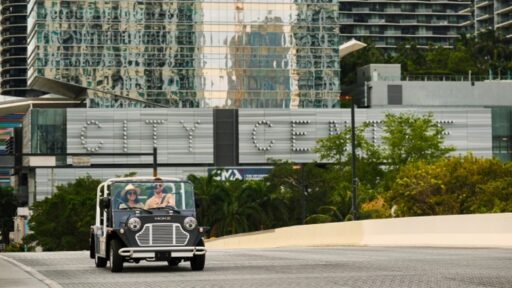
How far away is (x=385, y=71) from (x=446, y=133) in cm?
1440

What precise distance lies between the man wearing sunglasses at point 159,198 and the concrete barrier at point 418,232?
17.8 metres

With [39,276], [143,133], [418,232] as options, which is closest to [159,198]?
[39,276]

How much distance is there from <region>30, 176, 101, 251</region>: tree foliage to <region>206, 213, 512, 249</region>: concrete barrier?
62904 millimetres

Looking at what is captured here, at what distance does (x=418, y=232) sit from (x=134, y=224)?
2316cm

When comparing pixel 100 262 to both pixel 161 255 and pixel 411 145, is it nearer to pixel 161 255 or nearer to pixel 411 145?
pixel 161 255

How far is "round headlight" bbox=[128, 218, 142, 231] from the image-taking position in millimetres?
26375

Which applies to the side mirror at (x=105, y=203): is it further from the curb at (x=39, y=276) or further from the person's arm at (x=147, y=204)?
the curb at (x=39, y=276)

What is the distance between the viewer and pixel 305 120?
15475 cm

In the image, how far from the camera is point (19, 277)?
85.3 ft

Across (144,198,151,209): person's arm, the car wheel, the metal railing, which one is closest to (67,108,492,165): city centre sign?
the metal railing

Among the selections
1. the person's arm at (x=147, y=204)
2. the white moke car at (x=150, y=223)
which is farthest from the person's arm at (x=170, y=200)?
the person's arm at (x=147, y=204)

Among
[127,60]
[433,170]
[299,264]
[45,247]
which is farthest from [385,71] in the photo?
[299,264]

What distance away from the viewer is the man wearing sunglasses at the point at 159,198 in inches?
1071

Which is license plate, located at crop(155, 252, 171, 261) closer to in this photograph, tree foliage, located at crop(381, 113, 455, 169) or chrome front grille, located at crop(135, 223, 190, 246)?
chrome front grille, located at crop(135, 223, 190, 246)
